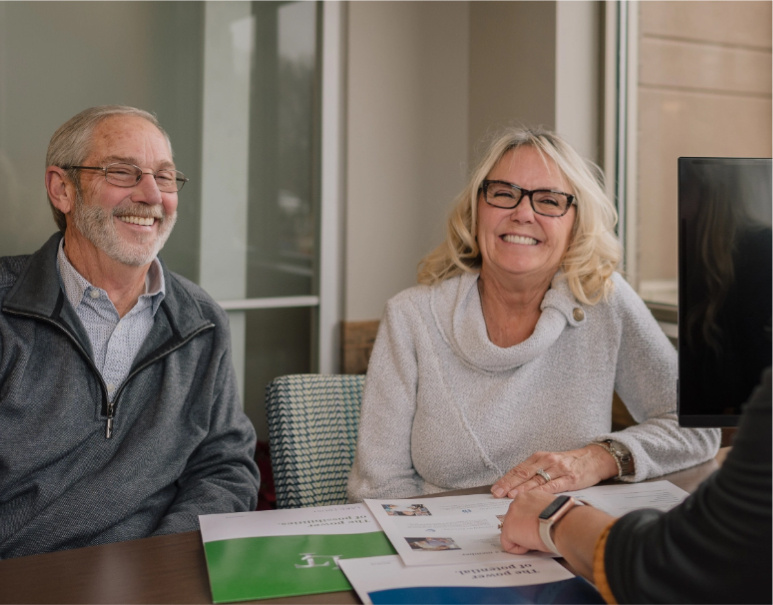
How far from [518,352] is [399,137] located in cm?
151

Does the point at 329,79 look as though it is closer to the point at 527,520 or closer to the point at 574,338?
the point at 574,338

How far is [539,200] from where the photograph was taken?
169 centimetres

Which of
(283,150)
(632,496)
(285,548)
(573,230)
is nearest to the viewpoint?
(285,548)

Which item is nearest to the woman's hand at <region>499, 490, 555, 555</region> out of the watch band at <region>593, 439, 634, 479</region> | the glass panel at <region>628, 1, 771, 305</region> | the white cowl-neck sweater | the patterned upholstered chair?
the watch band at <region>593, 439, 634, 479</region>

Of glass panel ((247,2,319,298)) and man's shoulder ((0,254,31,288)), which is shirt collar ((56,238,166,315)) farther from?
glass panel ((247,2,319,298))

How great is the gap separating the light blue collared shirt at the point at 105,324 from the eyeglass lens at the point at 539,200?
803 mm

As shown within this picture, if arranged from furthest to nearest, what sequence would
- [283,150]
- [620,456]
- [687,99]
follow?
[283,150] < [687,99] < [620,456]

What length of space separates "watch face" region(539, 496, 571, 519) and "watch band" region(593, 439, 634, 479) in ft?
1.38

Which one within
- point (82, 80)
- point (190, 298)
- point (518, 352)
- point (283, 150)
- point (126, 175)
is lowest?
point (518, 352)

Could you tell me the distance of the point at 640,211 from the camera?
2432mm

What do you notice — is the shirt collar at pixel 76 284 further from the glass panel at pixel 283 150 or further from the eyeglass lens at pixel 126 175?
the glass panel at pixel 283 150

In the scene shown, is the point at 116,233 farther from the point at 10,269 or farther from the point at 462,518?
the point at 462,518

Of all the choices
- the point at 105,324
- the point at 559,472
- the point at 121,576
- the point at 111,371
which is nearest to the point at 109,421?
the point at 111,371

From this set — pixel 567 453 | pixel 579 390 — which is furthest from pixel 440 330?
pixel 567 453
